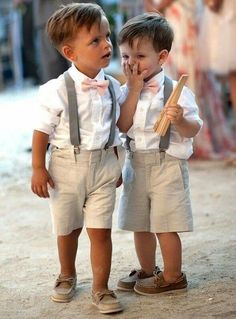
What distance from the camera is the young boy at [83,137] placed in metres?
2.51

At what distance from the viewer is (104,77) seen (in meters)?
2.61

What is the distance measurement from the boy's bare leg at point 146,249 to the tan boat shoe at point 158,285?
8cm

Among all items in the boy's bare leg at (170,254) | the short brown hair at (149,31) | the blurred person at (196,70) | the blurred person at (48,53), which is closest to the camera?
the short brown hair at (149,31)

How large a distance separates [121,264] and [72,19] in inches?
40.9

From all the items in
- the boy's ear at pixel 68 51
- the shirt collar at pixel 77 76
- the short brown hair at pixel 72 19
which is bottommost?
the shirt collar at pixel 77 76

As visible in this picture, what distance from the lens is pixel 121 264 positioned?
120 inches

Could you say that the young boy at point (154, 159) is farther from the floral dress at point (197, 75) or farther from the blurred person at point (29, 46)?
the blurred person at point (29, 46)

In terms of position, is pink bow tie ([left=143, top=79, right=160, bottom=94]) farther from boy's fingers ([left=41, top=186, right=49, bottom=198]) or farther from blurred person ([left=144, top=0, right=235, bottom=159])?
blurred person ([left=144, top=0, right=235, bottom=159])

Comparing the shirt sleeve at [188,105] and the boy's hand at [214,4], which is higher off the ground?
the boy's hand at [214,4]

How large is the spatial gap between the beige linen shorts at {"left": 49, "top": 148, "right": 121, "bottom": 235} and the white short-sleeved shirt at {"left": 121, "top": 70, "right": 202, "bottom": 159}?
0.12m

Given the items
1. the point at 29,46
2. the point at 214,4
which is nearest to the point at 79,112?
the point at 214,4

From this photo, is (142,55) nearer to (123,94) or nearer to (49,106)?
(123,94)

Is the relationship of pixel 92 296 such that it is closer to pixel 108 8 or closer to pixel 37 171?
pixel 37 171

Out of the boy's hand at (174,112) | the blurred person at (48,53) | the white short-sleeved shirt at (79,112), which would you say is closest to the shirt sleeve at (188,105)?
the boy's hand at (174,112)
